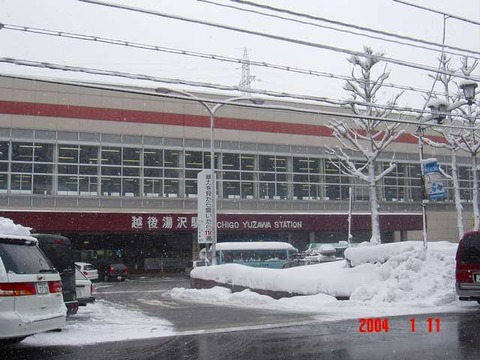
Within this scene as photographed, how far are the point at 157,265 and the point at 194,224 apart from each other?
4.56 m

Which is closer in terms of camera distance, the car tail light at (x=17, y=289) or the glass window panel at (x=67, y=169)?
the car tail light at (x=17, y=289)

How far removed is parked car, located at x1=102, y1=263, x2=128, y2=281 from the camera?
34781 mm

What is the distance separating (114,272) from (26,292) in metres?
27.0

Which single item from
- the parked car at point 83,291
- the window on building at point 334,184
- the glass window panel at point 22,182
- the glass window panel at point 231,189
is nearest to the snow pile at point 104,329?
the parked car at point 83,291

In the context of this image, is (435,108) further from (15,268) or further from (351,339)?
(15,268)

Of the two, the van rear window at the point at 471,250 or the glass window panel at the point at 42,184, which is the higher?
the glass window panel at the point at 42,184

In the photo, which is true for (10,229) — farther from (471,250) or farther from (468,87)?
(468,87)

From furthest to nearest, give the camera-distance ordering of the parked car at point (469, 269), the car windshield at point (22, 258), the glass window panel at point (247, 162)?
the glass window panel at point (247, 162), the parked car at point (469, 269), the car windshield at point (22, 258)

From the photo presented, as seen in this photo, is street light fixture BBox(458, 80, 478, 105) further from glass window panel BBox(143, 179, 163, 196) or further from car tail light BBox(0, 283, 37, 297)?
glass window panel BBox(143, 179, 163, 196)

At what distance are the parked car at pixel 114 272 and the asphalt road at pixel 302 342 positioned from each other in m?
22.7

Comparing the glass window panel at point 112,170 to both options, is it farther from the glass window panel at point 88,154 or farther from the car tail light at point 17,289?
the car tail light at point 17,289

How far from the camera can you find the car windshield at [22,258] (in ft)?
27.7
